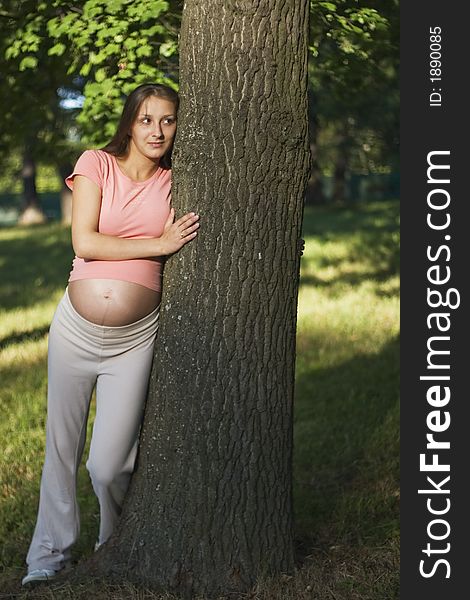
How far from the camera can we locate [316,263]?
16.8 m

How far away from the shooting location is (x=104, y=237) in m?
4.36

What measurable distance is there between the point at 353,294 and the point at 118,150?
9.30m

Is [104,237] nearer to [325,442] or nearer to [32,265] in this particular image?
[325,442]

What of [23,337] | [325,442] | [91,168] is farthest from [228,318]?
[23,337]

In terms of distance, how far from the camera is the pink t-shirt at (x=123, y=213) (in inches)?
175

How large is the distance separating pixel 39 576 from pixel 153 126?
219 centimetres

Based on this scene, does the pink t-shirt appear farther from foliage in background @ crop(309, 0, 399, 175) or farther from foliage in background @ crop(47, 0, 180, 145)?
foliage in background @ crop(309, 0, 399, 175)

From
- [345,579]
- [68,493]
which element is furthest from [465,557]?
[68,493]

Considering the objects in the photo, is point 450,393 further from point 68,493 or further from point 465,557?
point 68,493

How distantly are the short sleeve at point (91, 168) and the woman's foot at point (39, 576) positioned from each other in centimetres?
186

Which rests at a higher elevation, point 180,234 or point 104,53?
point 104,53

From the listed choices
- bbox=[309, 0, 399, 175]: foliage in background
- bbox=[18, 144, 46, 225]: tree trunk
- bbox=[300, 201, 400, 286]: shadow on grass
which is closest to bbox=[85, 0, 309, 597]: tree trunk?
bbox=[309, 0, 399, 175]: foliage in background

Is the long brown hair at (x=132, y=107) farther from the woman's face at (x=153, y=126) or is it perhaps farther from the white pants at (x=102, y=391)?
the white pants at (x=102, y=391)

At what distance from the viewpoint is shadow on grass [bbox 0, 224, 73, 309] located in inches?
595
